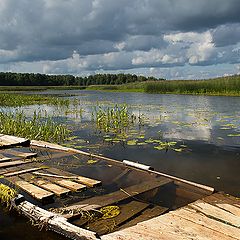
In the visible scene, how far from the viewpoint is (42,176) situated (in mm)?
7629

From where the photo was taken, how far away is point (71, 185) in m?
6.88

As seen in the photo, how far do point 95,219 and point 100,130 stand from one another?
10272mm

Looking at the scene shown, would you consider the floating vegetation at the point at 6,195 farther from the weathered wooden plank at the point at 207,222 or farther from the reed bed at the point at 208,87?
the reed bed at the point at 208,87

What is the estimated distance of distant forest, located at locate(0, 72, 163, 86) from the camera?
381 ft

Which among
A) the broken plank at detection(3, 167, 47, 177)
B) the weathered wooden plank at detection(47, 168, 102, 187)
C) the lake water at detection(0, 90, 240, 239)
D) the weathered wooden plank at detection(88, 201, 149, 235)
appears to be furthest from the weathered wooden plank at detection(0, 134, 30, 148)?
the weathered wooden plank at detection(88, 201, 149, 235)

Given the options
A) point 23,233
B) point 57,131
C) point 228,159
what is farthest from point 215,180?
point 57,131

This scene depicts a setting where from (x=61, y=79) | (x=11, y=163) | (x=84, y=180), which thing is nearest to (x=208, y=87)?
(x=11, y=163)

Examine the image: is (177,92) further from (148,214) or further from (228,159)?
(148,214)

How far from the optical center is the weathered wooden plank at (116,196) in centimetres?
578

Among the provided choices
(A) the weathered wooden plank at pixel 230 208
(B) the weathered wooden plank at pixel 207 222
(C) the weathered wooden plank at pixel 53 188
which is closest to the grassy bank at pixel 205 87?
(A) the weathered wooden plank at pixel 230 208

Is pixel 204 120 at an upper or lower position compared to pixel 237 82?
lower

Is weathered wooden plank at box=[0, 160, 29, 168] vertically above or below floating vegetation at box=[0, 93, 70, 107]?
below

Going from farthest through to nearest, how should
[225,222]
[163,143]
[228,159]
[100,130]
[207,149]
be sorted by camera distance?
[100,130] → [163,143] → [207,149] → [228,159] → [225,222]

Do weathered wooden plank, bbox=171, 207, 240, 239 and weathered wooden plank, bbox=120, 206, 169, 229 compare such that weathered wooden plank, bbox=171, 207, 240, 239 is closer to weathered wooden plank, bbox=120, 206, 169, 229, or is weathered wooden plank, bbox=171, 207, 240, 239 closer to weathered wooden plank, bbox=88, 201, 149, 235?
weathered wooden plank, bbox=120, 206, 169, 229
